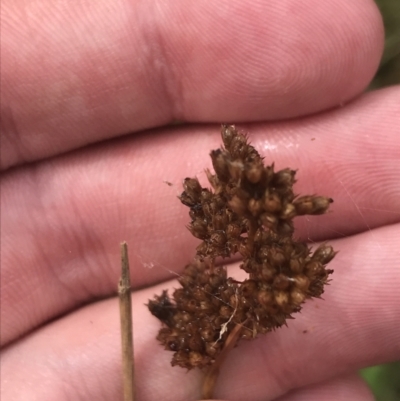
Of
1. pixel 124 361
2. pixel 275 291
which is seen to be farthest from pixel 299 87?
pixel 124 361

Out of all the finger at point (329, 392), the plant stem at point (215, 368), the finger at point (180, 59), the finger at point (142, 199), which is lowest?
the finger at point (329, 392)

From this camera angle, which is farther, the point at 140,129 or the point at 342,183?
the point at 140,129

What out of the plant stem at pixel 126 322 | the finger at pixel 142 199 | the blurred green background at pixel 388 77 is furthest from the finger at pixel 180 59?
the blurred green background at pixel 388 77

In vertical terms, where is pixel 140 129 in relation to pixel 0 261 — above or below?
above

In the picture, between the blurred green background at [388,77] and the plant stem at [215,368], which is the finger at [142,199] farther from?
the blurred green background at [388,77]

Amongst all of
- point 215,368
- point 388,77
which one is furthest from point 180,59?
point 388,77

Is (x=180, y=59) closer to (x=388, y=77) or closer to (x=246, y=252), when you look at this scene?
(x=246, y=252)

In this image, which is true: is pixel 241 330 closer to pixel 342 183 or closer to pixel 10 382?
pixel 342 183
